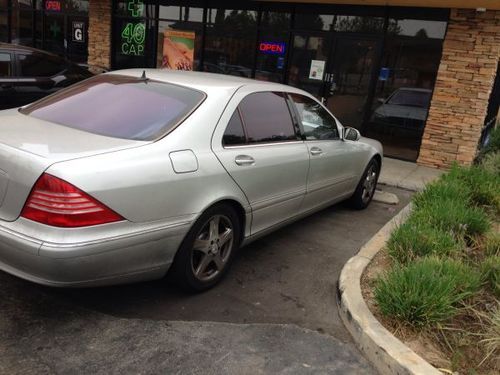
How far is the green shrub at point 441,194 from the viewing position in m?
5.17

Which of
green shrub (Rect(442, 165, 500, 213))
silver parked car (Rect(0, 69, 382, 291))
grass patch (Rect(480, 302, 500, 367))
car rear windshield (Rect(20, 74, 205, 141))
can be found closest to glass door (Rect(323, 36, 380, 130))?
green shrub (Rect(442, 165, 500, 213))

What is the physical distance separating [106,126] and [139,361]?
1.54 m

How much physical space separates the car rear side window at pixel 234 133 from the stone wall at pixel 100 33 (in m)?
10.3

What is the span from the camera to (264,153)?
13.2 feet

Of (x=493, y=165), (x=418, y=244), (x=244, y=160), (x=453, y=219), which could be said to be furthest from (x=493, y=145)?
(x=244, y=160)

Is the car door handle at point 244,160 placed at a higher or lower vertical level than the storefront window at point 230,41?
lower

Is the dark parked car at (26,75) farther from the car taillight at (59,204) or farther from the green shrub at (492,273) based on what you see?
the green shrub at (492,273)

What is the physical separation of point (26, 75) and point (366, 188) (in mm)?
5591

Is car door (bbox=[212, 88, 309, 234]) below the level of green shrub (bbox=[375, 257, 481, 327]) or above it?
above

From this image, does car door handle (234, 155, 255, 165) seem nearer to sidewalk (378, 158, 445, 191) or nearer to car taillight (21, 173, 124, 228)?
car taillight (21, 173, 124, 228)

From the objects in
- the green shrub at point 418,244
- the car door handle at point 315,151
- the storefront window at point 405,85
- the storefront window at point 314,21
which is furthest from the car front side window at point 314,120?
the storefront window at point 314,21

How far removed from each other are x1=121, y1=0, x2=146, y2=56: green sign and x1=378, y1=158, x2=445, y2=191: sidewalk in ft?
22.7

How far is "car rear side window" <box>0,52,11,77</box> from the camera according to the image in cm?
784

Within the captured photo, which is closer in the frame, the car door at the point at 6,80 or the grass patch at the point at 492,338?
the grass patch at the point at 492,338
